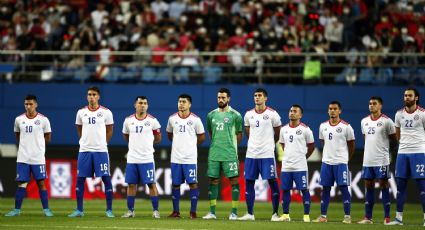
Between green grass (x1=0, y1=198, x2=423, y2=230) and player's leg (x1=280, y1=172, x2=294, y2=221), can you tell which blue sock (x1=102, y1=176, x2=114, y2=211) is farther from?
player's leg (x1=280, y1=172, x2=294, y2=221)

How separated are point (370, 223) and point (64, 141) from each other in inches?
530

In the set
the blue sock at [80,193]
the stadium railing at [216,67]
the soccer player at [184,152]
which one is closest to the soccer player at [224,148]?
the soccer player at [184,152]

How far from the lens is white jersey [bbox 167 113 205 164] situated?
20.2 meters

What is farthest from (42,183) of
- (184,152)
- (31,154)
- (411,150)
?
(411,150)

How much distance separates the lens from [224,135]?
20156mm

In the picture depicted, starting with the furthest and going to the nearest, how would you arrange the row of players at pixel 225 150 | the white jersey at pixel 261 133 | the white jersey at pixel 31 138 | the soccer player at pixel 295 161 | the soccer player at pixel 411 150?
the white jersey at pixel 31 138
the white jersey at pixel 261 133
the soccer player at pixel 295 161
the row of players at pixel 225 150
the soccer player at pixel 411 150

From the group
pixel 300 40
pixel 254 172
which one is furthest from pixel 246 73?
pixel 254 172

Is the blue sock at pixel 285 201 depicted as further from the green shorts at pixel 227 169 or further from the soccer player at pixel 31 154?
the soccer player at pixel 31 154

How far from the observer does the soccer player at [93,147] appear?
66.3 feet

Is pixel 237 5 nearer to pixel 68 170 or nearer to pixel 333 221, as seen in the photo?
pixel 68 170

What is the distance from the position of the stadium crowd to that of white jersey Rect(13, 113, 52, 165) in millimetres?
8724

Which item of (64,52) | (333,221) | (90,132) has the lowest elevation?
(333,221)

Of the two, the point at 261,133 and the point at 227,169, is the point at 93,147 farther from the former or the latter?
the point at 261,133

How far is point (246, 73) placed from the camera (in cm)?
2944
